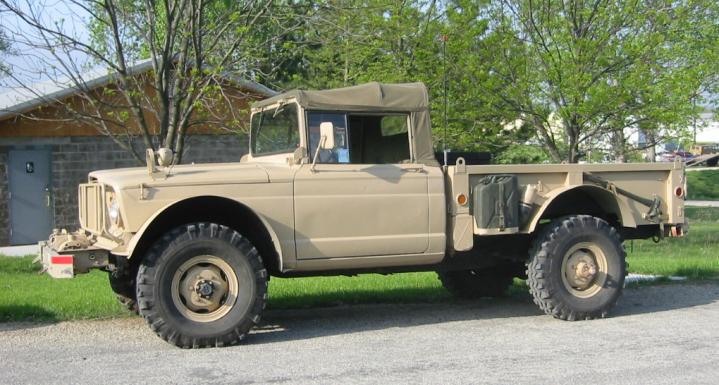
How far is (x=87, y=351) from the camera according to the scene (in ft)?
22.5

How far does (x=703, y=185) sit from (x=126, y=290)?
1408 inches

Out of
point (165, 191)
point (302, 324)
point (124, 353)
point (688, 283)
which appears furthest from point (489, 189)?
point (688, 283)

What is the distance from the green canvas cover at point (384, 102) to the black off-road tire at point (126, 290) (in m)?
2.25

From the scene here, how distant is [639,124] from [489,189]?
9.01 m

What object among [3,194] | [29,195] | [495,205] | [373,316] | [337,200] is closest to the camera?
[337,200]

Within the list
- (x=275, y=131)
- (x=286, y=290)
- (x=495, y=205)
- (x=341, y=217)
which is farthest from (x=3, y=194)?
(x=495, y=205)

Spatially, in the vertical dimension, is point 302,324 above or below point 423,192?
below

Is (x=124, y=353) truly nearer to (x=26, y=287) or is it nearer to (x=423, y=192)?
(x=423, y=192)

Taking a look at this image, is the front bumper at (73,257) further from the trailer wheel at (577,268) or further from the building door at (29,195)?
the building door at (29,195)

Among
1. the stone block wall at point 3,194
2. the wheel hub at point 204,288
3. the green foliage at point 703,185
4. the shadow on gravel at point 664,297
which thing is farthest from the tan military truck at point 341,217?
the green foliage at point 703,185

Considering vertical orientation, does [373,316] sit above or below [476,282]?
below

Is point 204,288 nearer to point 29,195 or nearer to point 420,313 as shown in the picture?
point 420,313

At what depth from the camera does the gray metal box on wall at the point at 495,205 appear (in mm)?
7730

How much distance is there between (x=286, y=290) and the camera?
32.2ft
